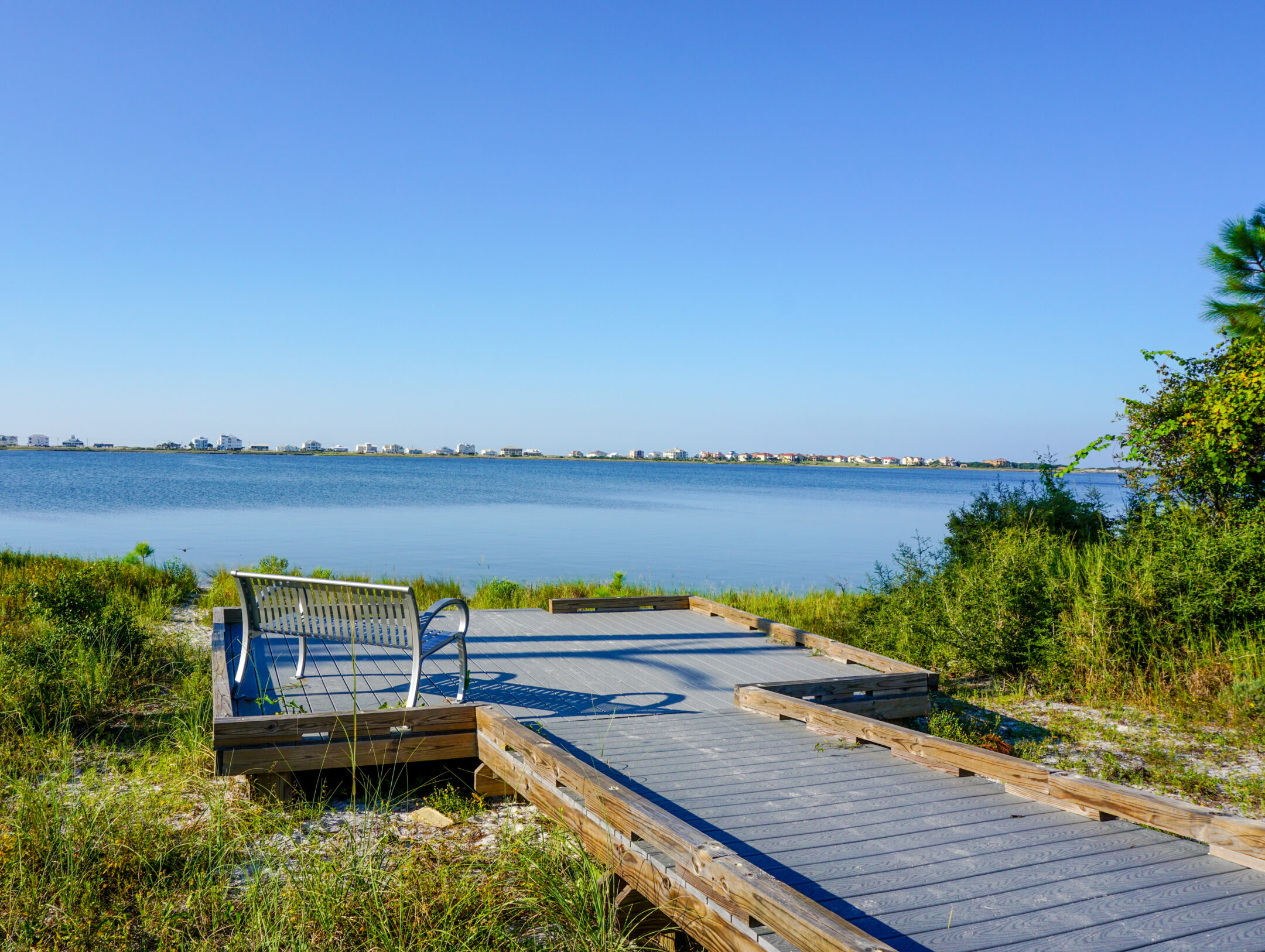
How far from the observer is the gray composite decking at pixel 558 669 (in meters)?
5.59

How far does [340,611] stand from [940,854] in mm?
3470

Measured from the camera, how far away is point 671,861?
309 cm

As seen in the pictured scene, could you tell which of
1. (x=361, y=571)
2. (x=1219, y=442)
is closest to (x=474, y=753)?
(x=1219, y=442)

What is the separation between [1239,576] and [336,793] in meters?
7.28

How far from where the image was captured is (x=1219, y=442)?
8.44 meters

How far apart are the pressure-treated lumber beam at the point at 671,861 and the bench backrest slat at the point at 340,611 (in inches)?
41.7

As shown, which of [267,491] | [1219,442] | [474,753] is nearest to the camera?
[474,753]

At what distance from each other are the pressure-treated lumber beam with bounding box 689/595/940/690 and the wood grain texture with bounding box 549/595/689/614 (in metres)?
0.20

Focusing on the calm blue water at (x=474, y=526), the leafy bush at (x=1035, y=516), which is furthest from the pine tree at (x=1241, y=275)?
the calm blue water at (x=474, y=526)

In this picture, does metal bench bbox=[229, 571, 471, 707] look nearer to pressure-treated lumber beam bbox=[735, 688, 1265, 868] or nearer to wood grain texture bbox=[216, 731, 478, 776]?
wood grain texture bbox=[216, 731, 478, 776]

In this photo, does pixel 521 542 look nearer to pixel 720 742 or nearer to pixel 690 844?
pixel 720 742

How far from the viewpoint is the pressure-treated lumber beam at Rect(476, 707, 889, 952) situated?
8.16 ft

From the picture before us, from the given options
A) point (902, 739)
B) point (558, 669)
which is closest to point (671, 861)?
point (902, 739)

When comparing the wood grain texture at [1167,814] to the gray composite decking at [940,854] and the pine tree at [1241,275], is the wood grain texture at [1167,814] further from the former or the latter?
the pine tree at [1241,275]
